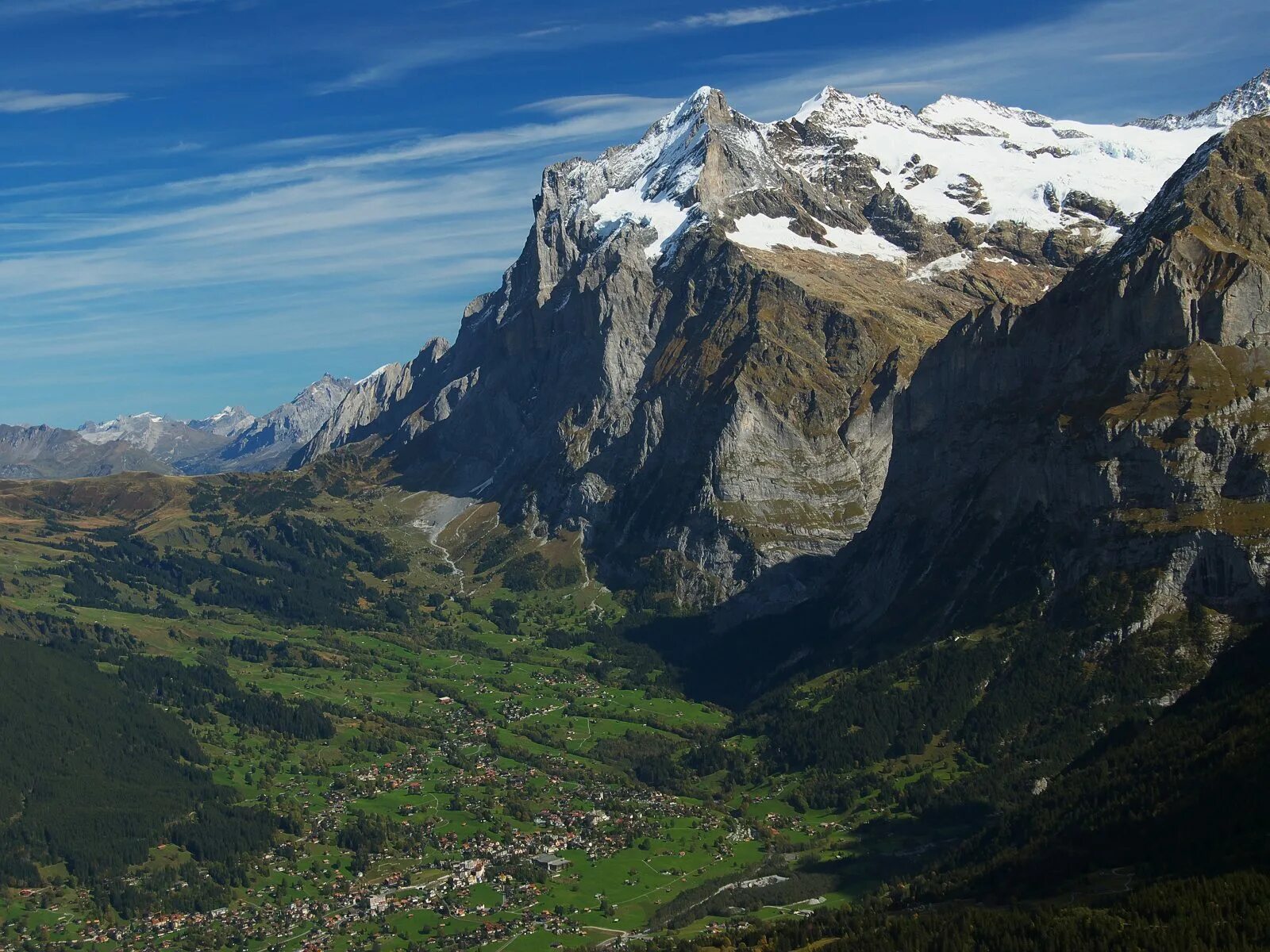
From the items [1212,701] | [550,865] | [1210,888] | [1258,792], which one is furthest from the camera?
[550,865]

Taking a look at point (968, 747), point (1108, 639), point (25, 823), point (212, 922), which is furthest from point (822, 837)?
point (25, 823)

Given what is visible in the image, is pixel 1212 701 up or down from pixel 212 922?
up

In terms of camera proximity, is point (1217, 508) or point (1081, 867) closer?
point (1081, 867)

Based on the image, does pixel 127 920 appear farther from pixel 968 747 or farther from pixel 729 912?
pixel 968 747

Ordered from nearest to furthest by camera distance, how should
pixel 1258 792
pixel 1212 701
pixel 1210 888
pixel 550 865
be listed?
pixel 1210 888 < pixel 1258 792 < pixel 1212 701 < pixel 550 865

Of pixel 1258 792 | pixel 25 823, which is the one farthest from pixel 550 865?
pixel 1258 792

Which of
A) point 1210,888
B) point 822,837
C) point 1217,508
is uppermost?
point 1217,508
